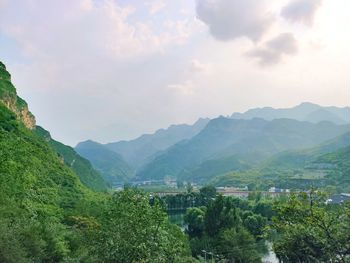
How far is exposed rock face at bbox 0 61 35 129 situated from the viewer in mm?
77812

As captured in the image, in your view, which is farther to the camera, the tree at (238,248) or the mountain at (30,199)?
the tree at (238,248)

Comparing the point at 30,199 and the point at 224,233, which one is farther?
the point at 224,233

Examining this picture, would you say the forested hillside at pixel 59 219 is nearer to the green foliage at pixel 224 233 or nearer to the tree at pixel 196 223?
the green foliage at pixel 224 233

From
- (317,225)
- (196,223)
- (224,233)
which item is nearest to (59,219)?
(224,233)

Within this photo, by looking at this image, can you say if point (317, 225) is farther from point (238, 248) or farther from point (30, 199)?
point (238, 248)

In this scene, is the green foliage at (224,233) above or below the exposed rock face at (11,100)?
below

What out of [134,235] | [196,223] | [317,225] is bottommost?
[196,223]

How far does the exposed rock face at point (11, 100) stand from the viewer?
77812 mm

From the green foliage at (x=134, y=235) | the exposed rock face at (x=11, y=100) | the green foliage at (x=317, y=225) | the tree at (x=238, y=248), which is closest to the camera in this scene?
the green foliage at (x=317, y=225)

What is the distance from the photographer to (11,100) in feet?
263

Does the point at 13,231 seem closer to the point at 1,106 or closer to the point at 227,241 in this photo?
the point at 227,241

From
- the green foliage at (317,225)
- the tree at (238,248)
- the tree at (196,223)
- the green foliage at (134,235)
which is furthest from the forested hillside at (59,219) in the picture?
the tree at (196,223)

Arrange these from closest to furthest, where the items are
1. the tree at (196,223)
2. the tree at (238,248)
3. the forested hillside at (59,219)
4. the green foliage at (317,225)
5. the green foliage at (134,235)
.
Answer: the green foliage at (317,225)
the green foliage at (134,235)
the forested hillside at (59,219)
the tree at (238,248)
the tree at (196,223)

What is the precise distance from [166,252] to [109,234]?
8.75ft
